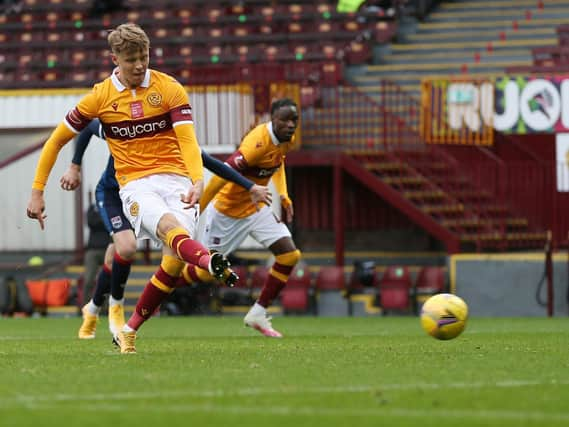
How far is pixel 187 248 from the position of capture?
9.25m

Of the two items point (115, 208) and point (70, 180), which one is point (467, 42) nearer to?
point (115, 208)

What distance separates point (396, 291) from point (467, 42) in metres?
7.36

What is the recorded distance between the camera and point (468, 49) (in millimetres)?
26109

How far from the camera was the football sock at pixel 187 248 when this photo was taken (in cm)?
905

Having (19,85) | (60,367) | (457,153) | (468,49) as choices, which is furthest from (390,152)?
(60,367)

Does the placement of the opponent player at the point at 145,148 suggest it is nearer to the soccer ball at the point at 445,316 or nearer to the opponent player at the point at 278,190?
the soccer ball at the point at 445,316

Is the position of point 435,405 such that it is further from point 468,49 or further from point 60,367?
point 468,49

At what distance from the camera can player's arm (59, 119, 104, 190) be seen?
35.1 feet

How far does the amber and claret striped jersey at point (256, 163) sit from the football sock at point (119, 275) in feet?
6.97

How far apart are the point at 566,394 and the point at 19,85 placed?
19.9 m

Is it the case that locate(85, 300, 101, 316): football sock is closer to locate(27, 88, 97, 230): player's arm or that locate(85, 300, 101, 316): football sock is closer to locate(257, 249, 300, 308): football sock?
locate(257, 249, 300, 308): football sock

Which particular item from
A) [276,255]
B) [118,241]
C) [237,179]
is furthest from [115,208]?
[276,255]

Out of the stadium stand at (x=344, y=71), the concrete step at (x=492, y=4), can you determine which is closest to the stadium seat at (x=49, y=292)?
the stadium stand at (x=344, y=71)

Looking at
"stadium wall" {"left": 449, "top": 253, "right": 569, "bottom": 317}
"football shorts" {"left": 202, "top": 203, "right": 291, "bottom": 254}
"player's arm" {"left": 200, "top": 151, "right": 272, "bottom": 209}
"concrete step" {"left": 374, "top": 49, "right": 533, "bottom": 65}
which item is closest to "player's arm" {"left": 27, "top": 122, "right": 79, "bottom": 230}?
"player's arm" {"left": 200, "top": 151, "right": 272, "bottom": 209}
